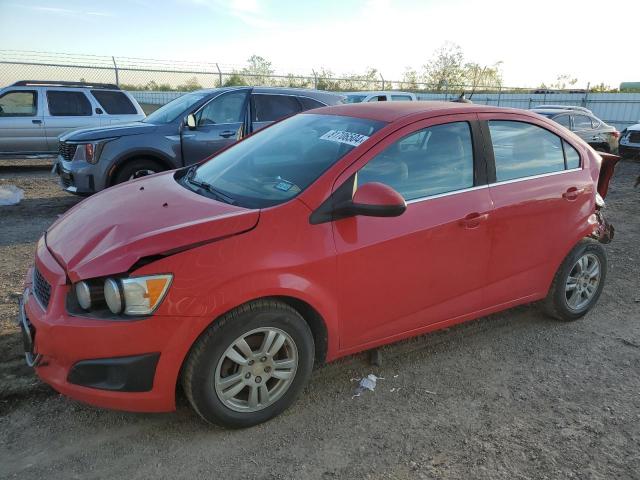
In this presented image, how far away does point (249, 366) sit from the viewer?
2.63m

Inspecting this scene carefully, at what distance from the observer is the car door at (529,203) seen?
11.4 feet

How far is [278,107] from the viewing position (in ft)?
24.8

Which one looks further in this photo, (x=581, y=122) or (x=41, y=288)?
(x=581, y=122)

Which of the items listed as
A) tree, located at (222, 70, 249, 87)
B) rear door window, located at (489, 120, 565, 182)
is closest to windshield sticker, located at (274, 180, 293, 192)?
rear door window, located at (489, 120, 565, 182)

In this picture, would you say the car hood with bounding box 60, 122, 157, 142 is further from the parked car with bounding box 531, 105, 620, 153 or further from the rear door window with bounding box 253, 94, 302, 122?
the parked car with bounding box 531, 105, 620, 153

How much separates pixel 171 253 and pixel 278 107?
553 centimetres

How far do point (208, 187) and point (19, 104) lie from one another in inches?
374

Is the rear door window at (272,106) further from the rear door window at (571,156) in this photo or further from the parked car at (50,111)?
the parked car at (50,111)

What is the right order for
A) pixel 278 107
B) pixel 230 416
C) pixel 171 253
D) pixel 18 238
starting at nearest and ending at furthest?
1. pixel 171 253
2. pixel 230 416
3. pixel 18 238
4. pixel 278 107

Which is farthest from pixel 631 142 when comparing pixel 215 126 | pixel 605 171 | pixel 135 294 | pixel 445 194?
pixel 135 294

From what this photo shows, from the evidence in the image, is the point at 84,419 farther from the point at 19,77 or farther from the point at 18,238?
the point at 19,77

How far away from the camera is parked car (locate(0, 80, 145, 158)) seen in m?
10.4

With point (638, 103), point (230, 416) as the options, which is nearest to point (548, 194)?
point (230, 416)

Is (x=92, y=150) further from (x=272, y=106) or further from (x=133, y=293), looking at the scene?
(x=133, y=293)
